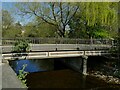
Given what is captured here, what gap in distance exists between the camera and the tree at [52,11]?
3203cm

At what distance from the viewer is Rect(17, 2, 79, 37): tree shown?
32.0m

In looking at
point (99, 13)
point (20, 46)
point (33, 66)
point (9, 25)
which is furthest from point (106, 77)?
point (9, 25)

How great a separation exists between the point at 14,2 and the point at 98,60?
13.8 meters

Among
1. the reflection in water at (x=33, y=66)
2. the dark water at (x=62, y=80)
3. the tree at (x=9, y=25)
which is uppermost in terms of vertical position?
the tree at (x=9, y=25)

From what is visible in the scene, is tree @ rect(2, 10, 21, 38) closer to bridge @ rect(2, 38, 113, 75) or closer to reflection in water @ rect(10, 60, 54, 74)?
reflection in water @ rect(10, 60, 54, 74)

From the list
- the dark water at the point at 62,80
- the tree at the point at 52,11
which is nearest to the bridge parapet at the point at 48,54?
the dark water at the point at 62,80

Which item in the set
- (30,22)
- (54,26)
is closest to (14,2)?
(30,22)

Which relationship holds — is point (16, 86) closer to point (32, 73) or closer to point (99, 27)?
point (32, 73)

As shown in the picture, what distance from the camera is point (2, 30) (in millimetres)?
36281

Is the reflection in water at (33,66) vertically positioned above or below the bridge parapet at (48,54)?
below

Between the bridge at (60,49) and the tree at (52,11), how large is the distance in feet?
14.1

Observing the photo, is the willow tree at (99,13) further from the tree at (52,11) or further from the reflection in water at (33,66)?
the reflection in water at (33,66)

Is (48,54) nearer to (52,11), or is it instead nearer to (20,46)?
(20,46)

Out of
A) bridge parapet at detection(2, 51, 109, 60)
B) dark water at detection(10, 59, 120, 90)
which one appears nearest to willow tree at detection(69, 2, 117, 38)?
bridge parapet at detection(2, 51, 109, 60)
